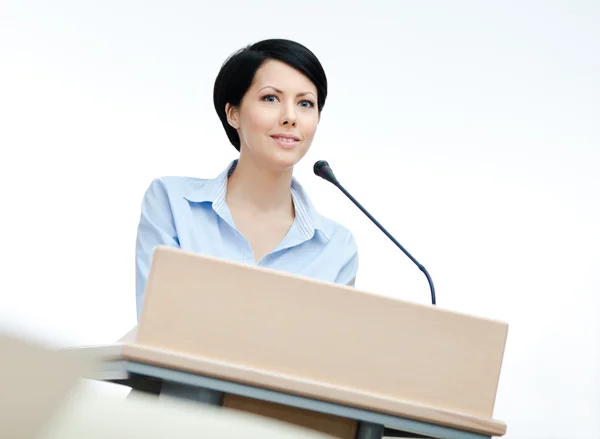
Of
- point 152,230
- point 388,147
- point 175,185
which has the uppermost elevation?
point 388,147

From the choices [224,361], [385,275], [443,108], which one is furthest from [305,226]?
[443,108]

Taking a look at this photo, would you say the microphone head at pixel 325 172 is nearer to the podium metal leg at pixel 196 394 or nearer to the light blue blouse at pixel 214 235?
the light blue blouse at pixel 214 235

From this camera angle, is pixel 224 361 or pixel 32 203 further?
pixel 32 203

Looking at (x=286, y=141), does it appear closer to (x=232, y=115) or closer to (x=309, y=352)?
(x=232, y=115)

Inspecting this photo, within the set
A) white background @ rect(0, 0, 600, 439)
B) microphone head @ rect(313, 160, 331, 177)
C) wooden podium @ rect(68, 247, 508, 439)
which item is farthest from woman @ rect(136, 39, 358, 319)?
white background @ rect(0, 0, 600, 439)

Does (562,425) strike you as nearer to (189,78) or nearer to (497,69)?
(497,69)

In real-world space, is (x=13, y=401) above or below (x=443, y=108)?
below

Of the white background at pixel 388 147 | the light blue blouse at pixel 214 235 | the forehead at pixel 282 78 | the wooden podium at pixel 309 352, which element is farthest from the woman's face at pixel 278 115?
the white background at pixel 388 147

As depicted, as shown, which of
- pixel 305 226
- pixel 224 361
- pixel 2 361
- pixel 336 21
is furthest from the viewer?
pixel 336 21

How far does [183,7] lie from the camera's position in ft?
11.0

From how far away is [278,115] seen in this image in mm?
1966

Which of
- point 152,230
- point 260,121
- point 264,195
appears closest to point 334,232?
point 264,195

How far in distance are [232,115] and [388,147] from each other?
1370 millimetres

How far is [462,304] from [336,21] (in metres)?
0.99
